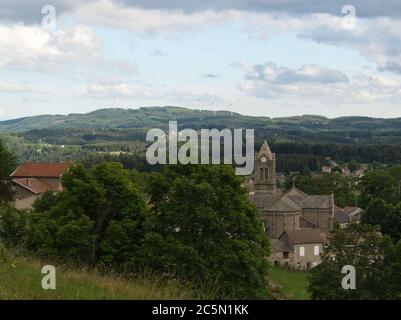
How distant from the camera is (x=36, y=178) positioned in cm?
9025

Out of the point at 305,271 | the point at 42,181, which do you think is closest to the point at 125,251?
the point at 305,271

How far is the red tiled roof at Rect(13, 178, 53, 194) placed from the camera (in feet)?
276

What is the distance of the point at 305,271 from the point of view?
68.3m

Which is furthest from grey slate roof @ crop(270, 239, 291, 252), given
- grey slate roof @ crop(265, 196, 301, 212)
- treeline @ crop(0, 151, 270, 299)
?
treeline @ crop(0, 151, 270, 299)

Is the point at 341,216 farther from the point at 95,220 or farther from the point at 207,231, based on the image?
the point at 207,231

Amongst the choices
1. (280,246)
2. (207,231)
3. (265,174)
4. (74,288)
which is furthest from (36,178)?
(74,288)

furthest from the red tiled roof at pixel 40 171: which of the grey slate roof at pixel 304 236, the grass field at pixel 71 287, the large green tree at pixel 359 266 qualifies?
the grass field at pixel 71 287

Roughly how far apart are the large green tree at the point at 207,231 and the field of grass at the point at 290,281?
15929mm

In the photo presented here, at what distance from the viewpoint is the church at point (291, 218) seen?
72.2 meters

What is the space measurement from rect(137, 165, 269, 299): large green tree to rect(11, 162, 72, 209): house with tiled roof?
2138 inches

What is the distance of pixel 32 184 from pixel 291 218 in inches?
1330

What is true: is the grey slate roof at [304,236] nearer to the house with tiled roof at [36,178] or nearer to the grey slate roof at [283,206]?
the grey slate roof at [283,206]

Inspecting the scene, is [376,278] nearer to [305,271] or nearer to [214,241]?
[214,241]
